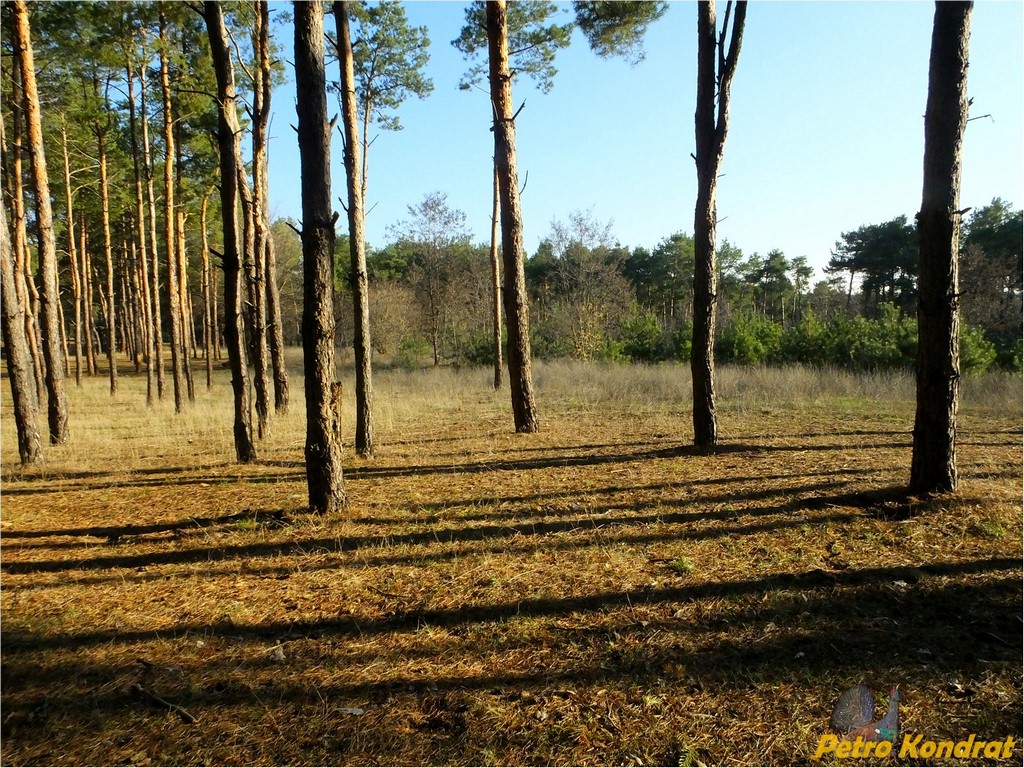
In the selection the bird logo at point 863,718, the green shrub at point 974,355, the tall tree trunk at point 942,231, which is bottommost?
the bird logo at point 863,718

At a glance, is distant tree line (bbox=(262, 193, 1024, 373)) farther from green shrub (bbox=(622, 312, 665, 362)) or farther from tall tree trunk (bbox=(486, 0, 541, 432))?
tall tree trunk (bbox=(486, 0, 541, 432))

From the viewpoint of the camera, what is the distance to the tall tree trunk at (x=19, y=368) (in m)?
7.65

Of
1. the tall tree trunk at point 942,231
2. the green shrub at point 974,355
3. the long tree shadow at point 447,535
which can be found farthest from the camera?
the green shrub at point 974,355

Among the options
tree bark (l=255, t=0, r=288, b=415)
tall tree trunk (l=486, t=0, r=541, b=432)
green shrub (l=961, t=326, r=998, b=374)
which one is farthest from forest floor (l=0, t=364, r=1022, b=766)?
green shrub (l=961, t=326, r=998, b=374)

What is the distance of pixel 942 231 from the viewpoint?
14.7 ft

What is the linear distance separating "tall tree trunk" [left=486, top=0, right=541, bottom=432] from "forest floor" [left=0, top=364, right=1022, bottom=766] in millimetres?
2468

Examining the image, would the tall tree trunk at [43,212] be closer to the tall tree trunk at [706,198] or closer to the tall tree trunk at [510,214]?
the tall tree trunk at [510,214]

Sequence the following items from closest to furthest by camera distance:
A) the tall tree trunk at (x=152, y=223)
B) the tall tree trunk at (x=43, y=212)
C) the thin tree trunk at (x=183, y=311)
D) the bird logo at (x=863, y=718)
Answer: the bird logo at (x=863, y=718)
the tall tree trunk at (x=43, y=212)
the tall tree trunk at (x=152, y=223)
the thin tree trunk at (x=183, y=311)

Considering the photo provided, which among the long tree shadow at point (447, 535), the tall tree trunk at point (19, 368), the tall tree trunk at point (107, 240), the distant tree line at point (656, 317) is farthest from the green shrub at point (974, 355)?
the tall tree trunk at point (107, 240)

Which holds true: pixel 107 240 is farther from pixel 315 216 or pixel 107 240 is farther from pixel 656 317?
pixel 656 317

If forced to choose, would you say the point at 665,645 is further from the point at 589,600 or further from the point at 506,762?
the point at 506,762

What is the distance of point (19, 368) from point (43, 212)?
3.30 meters

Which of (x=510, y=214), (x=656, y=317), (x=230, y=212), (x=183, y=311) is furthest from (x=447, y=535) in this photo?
(x=656, y=317)

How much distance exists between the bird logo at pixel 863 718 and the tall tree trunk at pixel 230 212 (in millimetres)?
7018
